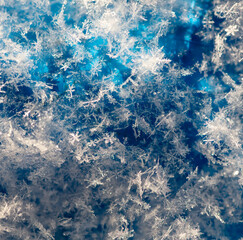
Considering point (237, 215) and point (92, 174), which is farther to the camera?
point (237, 215)

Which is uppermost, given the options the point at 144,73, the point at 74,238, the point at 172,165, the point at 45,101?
the point at 144,73

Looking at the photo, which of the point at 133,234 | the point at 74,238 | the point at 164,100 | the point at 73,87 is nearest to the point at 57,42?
the point at 73,87

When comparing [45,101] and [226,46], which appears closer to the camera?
[45,101]

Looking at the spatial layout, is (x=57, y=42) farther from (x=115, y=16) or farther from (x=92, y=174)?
(x=92, y=174)

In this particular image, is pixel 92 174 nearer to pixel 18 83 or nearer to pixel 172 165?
pixel 172 165

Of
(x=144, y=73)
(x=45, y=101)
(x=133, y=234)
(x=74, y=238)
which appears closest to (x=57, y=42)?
(x=45, y=101)

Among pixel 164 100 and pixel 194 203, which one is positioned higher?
pixel 164 100
